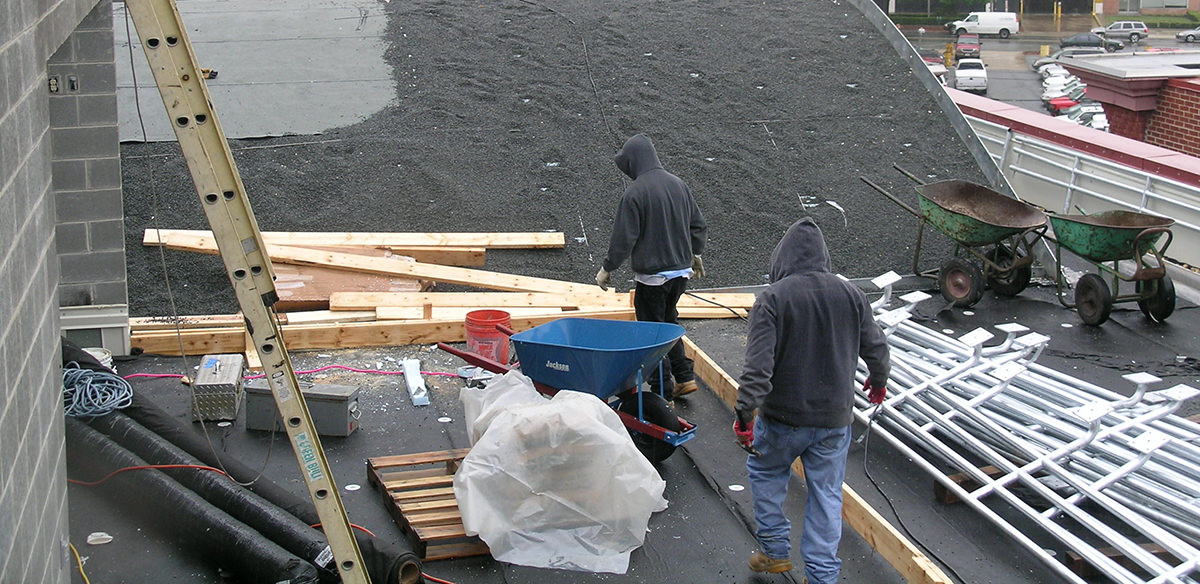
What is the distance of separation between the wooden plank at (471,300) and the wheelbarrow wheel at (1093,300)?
4.42 meters

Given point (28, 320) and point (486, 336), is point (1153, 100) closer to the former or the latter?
point (486, 336)

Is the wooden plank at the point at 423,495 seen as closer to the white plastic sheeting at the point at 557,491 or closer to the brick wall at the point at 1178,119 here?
the white plastic sheeting at the point at 557,491

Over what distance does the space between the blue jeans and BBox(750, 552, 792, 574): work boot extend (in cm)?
3

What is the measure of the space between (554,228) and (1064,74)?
33.4 meters

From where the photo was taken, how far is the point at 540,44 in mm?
14461

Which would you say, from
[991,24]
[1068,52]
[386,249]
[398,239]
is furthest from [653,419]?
[991,24]

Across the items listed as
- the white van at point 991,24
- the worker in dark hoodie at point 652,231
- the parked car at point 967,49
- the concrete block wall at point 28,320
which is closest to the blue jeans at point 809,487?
the worker in dark hoodie at point 652,231

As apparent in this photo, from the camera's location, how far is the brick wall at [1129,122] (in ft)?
55.5

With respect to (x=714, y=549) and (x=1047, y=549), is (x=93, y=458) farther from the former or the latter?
(x=1047, y=549)

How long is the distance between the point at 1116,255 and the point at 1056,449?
434 centimetres

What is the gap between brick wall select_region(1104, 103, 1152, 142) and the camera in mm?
16922

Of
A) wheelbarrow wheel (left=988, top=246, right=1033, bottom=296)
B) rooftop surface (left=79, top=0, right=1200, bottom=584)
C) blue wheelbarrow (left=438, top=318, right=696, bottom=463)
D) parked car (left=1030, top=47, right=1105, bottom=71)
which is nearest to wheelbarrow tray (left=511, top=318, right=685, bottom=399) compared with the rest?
blue wheelbarrow (left=438, top=318, right=696, bottom=463)

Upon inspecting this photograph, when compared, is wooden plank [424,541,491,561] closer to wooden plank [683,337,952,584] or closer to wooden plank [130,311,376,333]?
wooden plank [683,337,952,584]

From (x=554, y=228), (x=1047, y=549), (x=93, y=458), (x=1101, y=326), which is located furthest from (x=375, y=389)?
(x=1101, y=326)
